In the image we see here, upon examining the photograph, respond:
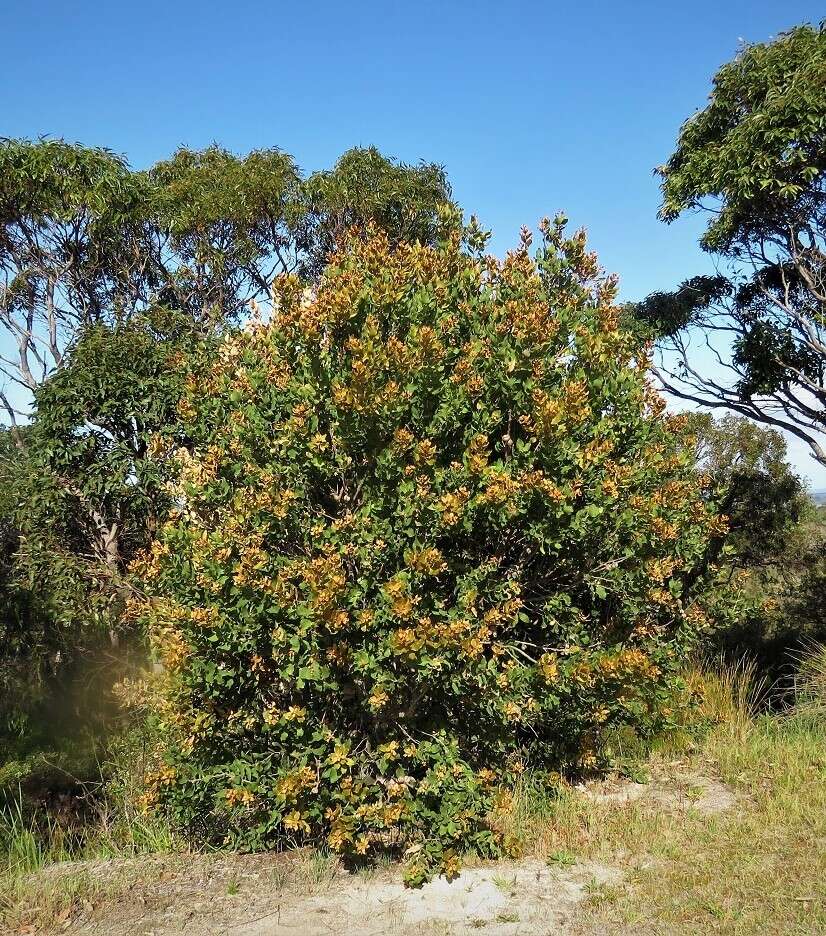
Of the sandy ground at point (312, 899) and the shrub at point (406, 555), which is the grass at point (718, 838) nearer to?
the sandy ground at point (312, 899)

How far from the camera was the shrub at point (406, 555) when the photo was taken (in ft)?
14.4

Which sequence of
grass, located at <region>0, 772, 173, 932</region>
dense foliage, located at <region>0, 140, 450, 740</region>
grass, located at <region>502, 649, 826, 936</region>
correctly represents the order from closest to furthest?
grass, located at <region>502, 649, 826, 936</region> → grass, located at <region>0, 772, 173, 932</region> → dense foliage, located at <region>0, 140, 450, 740</region>

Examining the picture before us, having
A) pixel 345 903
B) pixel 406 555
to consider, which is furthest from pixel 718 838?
pixel 406 555

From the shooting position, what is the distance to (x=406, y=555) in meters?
4.32

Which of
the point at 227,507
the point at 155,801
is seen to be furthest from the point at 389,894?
the point at 227,507

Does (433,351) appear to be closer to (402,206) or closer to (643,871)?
(643,871)

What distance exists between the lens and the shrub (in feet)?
14.4

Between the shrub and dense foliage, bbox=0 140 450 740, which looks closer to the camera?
the shrub

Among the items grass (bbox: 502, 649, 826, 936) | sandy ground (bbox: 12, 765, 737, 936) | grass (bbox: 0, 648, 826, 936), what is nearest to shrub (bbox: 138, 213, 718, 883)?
sandy ground (bbox: 12, 765, 737, 936)

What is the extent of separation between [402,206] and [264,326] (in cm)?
1091

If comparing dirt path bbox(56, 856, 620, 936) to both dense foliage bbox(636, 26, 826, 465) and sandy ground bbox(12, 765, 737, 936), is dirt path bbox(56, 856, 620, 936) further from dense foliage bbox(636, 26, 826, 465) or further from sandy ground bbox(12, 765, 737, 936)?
dense foliage bbox(636, 26, 826, 465)

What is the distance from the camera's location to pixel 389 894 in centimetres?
443

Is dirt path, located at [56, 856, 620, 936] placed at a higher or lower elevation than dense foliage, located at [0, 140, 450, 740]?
lower

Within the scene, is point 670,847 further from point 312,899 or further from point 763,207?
point 763,207
